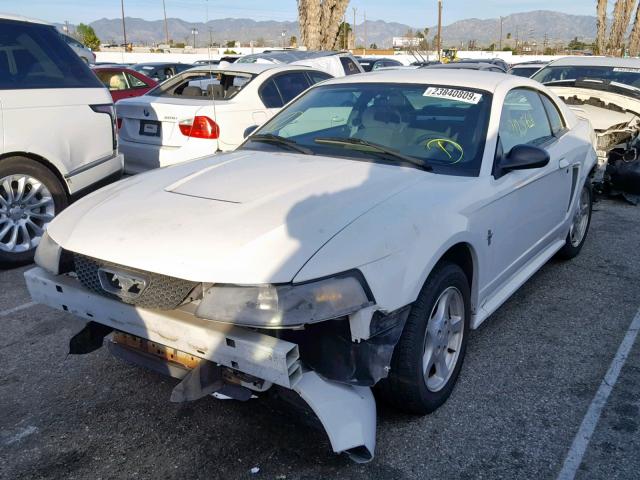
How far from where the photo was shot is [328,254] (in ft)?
8.03

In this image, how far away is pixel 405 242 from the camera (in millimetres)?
2654

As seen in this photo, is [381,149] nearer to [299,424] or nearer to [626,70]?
[299,424]

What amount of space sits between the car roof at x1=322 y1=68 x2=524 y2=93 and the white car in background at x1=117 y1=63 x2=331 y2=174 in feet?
7.50

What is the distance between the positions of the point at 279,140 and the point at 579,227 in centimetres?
299

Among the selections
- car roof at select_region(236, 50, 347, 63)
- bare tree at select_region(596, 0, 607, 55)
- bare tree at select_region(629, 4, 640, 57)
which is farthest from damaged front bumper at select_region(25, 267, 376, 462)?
bare tree at select_region(629, 4, 640, 57)

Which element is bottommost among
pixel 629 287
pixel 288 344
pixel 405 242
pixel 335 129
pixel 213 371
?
pixel 629 287

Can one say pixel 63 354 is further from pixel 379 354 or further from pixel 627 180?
pixel 627 180

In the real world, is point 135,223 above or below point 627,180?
above

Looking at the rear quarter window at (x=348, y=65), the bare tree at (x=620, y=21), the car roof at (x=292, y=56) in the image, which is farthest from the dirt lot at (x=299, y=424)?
the bare tree at (x=620, y=21)

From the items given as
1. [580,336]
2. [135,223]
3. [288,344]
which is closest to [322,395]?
[288,344]

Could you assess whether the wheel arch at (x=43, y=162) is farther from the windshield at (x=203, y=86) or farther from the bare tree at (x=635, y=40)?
the bare tree at (x=635, y=40)

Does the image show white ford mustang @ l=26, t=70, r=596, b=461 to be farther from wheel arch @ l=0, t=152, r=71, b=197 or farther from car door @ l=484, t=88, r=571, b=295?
wheel arch @ l=0, t=152, r=71, b=197

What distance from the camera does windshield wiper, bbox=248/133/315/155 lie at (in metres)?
3.72

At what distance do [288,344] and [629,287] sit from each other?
361cm
